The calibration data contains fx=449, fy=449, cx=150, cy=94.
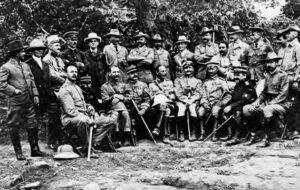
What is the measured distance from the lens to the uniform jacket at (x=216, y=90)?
1058cm

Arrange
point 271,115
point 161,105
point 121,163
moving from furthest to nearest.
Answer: point 161,105
point 271,115
point 121,163

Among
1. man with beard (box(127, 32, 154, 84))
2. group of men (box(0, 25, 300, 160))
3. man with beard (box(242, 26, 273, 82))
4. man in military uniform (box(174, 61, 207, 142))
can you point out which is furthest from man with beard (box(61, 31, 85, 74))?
man with beard (box(242, 26, 273, 82))

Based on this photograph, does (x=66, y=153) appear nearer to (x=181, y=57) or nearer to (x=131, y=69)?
(x=131, y=69)

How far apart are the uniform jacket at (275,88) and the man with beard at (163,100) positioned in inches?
84.3

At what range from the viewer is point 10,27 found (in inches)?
470

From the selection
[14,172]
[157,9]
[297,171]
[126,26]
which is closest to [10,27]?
[126,26]

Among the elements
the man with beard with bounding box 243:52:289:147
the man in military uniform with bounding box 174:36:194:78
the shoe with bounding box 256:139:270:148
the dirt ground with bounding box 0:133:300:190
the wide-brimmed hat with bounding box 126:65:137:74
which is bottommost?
the dirt ground with bounding box 0:133:300:190

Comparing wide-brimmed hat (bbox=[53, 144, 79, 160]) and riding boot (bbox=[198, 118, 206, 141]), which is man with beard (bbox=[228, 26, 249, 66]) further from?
wide-brimmed hat (bbox=[53, 144, 79, 160])

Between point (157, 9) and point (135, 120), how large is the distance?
424 centimetres

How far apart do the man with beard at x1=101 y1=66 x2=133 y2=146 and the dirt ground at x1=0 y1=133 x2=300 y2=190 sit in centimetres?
59

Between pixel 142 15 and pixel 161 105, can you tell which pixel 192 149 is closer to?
pixel 161 105

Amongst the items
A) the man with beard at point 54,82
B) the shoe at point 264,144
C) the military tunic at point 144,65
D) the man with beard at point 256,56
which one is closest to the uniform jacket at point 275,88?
the man with beard at point 256,56

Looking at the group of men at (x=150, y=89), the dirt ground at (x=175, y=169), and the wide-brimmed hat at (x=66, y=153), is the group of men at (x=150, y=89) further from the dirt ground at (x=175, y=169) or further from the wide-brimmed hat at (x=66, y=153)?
the dirt ground at (x=175, y=169)

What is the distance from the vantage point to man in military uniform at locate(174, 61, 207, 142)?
1050cm
